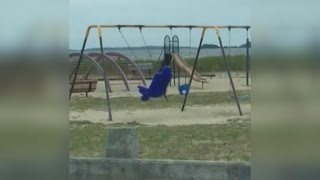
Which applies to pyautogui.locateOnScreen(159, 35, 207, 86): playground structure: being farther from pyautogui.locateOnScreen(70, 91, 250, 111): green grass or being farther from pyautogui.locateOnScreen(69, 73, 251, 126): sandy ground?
pyautogui.locateOnScreen(69, 73, 251, 126): sandy ground

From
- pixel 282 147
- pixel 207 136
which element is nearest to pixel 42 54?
pixel 282 147

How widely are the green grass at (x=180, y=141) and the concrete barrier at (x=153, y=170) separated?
86cm

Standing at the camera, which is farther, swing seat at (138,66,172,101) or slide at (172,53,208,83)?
slide at (172,53,208,83)

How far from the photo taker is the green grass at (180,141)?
15.0 feet

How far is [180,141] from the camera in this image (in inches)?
214

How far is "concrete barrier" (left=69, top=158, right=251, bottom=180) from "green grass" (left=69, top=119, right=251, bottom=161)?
859mm

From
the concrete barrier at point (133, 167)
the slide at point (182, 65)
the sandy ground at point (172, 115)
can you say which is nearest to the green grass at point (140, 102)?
the sandy ground at point (172, 115)

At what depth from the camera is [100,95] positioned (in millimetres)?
11781

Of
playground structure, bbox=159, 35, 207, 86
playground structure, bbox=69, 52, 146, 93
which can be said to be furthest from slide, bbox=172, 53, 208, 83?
playground structure, bbox=69, 52, 146, 93

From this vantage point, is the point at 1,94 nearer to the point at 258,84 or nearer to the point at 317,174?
the point at 258,84

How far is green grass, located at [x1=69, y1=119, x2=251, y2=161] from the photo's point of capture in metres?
4.57

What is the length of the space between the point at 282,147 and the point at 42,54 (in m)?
0.63

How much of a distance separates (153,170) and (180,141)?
7.86ft

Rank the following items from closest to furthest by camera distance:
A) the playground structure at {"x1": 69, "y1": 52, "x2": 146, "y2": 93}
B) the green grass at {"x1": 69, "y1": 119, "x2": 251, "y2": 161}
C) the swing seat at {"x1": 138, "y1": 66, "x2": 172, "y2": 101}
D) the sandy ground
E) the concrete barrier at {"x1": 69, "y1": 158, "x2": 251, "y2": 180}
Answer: the concrete barrier at {"x1": 69, "y1": 158, "x2": 251, "y2": 180}, the green grass at {"x1": 69, "y1": 119, "x2": 251, "y2": 161}, the sandy ground, the swing seat at {"x1": 138, "y1": 66, "x2": 172, "y2": 101}, the playground structure at {"x1": 69, "y1": 52, "x2": 146, "y2": 93}
